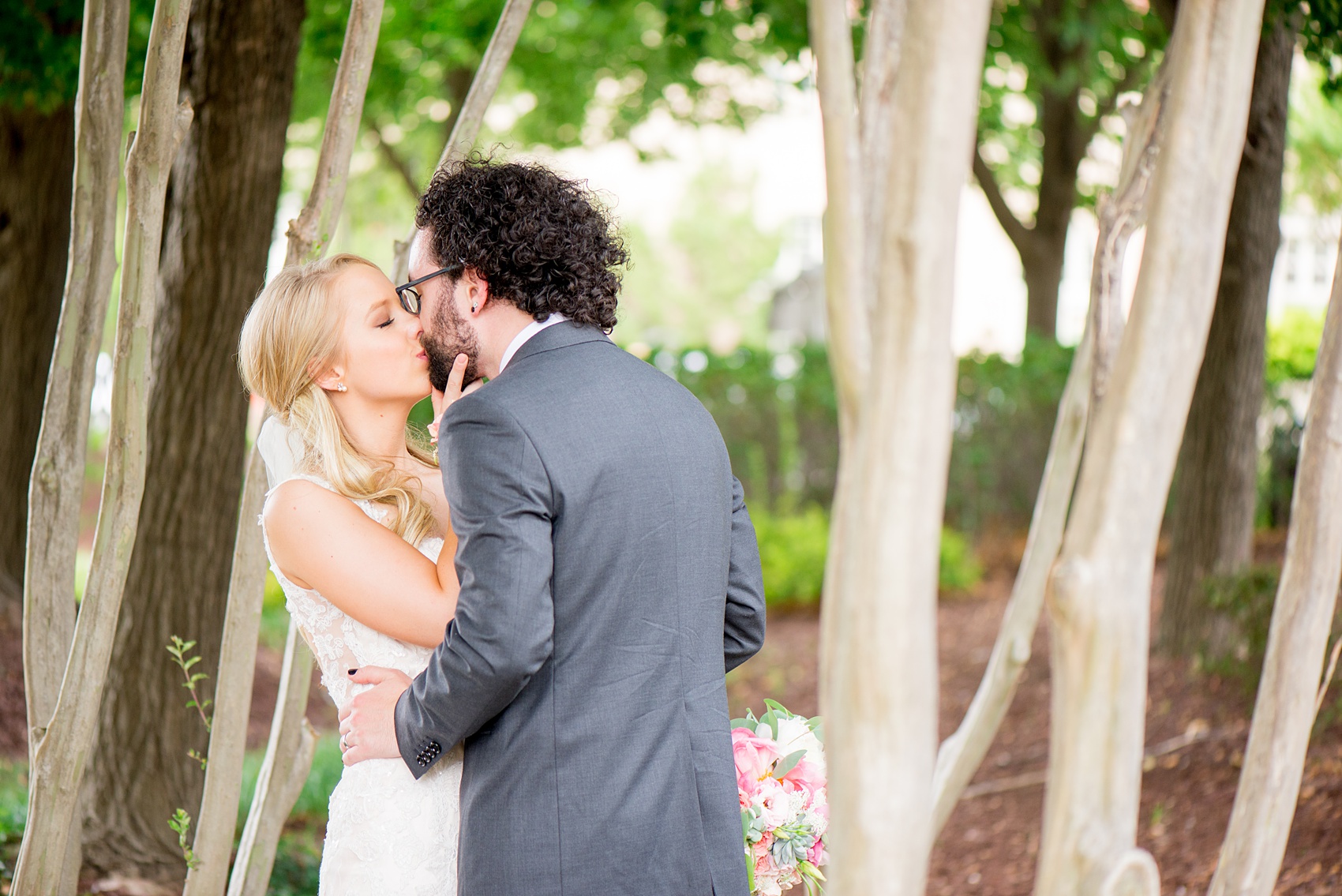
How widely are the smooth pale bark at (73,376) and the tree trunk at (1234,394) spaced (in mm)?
4692

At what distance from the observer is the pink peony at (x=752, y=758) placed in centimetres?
229

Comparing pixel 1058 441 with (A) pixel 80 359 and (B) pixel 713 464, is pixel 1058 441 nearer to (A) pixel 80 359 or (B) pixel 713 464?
(B) pixel 713 464

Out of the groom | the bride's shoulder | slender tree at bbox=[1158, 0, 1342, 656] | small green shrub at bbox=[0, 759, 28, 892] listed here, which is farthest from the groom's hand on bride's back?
slender tree at bbox=[1158, 0, 1342, 656]

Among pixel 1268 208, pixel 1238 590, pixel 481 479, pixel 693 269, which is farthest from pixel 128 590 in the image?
pixel 693 269

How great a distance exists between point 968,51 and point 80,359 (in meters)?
2.29

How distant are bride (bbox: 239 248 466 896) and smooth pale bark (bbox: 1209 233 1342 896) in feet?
4.19

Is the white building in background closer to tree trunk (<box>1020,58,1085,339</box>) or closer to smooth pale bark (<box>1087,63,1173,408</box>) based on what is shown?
tree trunk (<box>1020,58,1085,339</box>)

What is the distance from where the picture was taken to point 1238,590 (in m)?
5.39

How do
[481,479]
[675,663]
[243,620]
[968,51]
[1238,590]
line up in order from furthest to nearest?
[1238,590] < [243,620] < [675,663] < [481,479] < [968,51]

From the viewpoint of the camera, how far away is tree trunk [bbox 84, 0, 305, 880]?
152 inches

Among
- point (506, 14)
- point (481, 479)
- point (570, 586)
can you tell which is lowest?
point (570, 586)

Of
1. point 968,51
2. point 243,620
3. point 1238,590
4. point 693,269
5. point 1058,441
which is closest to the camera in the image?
point 968,51

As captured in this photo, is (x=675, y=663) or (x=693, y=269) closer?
(x=675, y=663)

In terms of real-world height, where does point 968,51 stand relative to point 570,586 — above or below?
above
